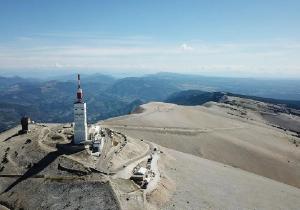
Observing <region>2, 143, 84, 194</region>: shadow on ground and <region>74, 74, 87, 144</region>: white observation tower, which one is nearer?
<region>2, 143, 84, 194</region>: shadow on ground

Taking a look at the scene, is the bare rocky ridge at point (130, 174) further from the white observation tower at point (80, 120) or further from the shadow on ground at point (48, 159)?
the white observation tower at point (80, 120)

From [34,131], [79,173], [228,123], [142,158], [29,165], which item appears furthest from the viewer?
[228,123]

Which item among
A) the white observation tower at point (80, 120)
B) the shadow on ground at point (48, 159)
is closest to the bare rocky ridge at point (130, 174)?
the shadow on ground at point (48, 159)

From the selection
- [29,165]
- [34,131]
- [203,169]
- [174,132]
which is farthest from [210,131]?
[29,165]

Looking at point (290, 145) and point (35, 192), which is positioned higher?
point (35, 192)

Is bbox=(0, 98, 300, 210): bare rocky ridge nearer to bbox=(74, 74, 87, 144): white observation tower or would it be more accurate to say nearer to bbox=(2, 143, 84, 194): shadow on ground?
bbox=(2, 143, 84, 194): shadow on ground

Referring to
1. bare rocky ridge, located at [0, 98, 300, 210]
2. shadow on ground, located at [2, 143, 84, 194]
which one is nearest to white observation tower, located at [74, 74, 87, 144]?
shadow on ground, located at [2, 143, 84, 194]

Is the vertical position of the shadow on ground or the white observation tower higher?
the white observation tower

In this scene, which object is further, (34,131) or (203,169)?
(34,131)

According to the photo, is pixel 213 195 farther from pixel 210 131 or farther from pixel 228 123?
pixel 228 123
